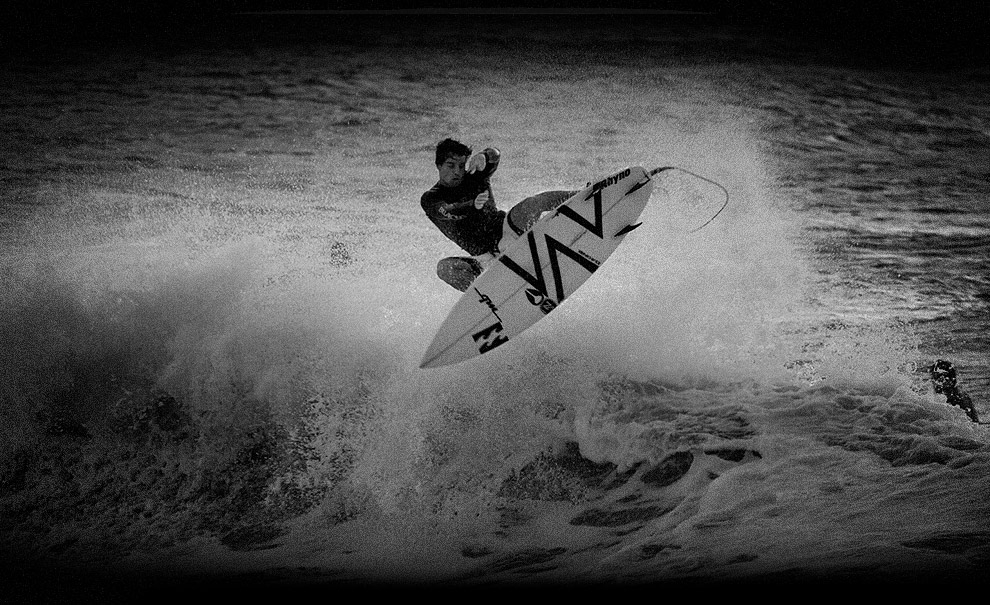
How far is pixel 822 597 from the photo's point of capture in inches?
207

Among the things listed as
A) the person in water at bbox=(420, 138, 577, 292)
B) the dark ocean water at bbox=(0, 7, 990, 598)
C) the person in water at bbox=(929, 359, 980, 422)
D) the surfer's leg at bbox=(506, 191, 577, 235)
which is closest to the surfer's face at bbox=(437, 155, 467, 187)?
the person in water at bbox=(420, 138, 577, 292)

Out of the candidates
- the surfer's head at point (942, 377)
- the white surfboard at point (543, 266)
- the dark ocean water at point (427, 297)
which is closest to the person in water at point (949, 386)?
the surfer's head at point (942, 377)

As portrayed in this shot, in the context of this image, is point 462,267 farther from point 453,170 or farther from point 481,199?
point 453,170

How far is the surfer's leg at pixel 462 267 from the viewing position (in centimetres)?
375

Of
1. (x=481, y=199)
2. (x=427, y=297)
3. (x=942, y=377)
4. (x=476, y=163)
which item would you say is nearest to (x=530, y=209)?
(x=481, y=199)

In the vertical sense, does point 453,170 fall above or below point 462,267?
above

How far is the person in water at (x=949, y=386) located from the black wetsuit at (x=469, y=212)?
10.5ft

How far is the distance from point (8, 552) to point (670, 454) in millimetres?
3967

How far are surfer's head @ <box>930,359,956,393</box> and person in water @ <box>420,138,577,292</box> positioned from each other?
2996mm

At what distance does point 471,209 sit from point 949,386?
3499 mm

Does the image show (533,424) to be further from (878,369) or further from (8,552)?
(8,552)

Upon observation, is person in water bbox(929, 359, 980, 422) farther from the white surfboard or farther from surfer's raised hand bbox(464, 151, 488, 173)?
surfer's raised hand bbox(464, 151, 488, 173)

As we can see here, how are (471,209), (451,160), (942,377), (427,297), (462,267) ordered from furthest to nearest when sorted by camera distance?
(942,377)
(427,297)
(462,267)
(471,209)
(451,160)

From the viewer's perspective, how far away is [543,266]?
3.69 m
